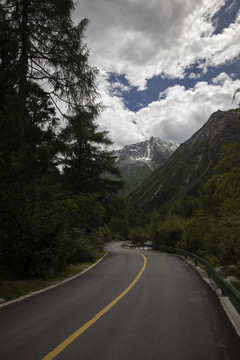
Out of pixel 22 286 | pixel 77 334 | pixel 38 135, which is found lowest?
pixel 22 286

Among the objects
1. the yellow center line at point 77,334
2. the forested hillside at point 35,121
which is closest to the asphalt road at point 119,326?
the yellow center line at point 77,334

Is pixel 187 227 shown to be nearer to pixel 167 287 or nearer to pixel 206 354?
pixel 167 287

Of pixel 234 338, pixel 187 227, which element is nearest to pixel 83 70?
pixel 234 338

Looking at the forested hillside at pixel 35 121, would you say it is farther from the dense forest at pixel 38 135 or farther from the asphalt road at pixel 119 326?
the asphalt road at pixel 119 326

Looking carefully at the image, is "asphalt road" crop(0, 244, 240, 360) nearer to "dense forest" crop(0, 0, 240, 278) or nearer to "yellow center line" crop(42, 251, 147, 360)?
"yellow center line" crop(42, 251, 147, 360)

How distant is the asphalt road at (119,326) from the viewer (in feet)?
12.1

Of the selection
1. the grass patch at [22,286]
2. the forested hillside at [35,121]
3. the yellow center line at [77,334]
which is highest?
the forested hillside at [35,121]

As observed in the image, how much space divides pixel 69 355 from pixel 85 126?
881 cm

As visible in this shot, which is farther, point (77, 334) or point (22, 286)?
point (22, 286)

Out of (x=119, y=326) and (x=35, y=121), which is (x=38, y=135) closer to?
(x=35, y=121)

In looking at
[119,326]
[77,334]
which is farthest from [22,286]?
[119,326]

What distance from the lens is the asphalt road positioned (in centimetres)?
368

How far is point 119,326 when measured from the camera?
187 inches

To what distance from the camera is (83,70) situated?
10.7 m
